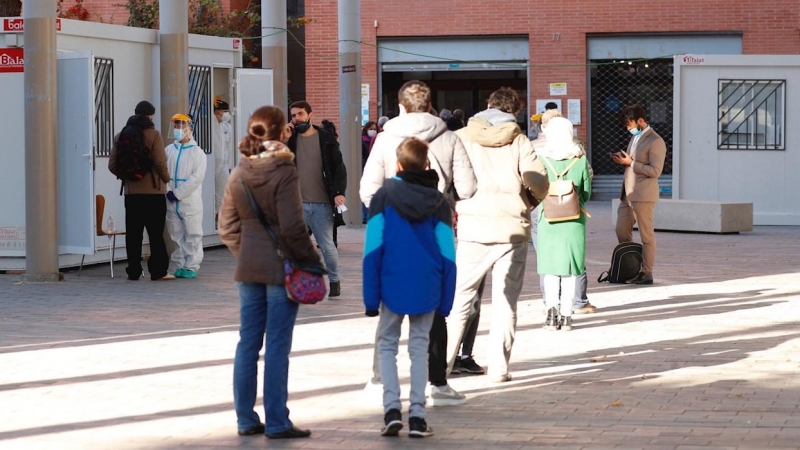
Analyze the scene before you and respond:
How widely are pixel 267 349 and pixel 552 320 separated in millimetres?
4413

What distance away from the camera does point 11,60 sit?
49.3 feet

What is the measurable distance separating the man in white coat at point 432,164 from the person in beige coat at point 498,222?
35cm

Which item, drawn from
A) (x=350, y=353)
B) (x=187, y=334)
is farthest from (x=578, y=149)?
(x=187, y=334)

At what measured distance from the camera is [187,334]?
426 inches

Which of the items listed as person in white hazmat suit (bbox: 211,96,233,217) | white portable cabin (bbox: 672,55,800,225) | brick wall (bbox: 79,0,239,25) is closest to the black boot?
person in white hazmat suit (bbox: 211,96,233,217)

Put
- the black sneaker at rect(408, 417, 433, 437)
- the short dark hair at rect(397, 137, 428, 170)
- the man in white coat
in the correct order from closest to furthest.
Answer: the black sneaker at rect(408, 417, 433, 437) → the short dark hair at rect(397, 137, 428, 170) → the man in white coat

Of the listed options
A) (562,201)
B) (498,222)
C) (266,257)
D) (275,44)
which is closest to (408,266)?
(266,257)

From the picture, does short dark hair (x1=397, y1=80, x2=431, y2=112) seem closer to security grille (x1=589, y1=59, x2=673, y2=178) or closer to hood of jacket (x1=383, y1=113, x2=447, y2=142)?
hood of jacket (x1=383, y1=113, x2=447, y2=142)

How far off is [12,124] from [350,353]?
22.6 feet

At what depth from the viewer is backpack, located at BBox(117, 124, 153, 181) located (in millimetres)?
14141

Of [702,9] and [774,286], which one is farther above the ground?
[702,9]

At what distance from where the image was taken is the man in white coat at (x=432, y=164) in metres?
7.88

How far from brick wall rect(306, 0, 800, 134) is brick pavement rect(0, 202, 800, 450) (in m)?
15.4

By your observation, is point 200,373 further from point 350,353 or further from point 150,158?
point 150,158
